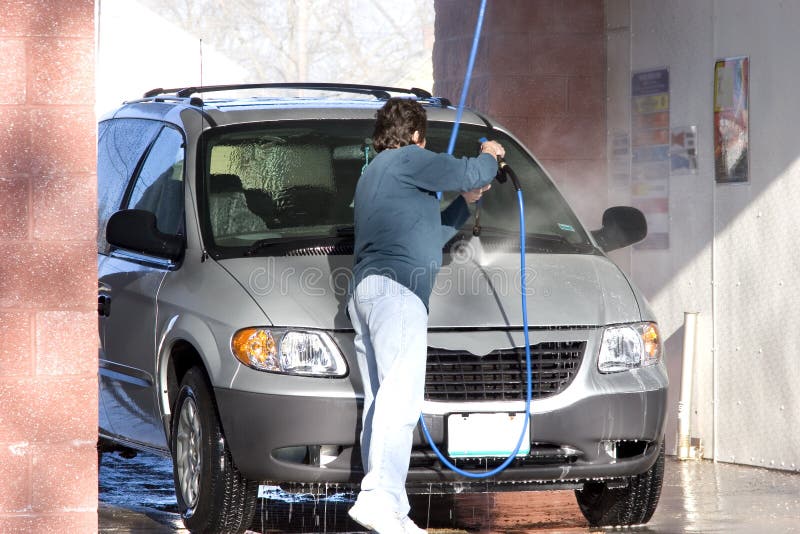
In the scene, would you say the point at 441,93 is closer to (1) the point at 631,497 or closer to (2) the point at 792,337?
(2) the point at 792,337

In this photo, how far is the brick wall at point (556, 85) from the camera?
1102 cm

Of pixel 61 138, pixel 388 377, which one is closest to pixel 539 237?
pixel 388 377

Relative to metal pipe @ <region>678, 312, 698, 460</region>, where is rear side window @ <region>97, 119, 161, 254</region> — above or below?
above

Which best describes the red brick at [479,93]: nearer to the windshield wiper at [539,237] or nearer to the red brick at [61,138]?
the windshield wiper at [539,237]

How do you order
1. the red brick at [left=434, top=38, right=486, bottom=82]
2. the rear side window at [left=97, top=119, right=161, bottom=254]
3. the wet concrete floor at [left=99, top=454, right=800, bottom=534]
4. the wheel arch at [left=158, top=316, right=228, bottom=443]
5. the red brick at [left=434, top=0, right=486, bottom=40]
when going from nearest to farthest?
the wheel arch at [left=158, top=316, right=228, bottom=443] → the wet concrete floor at [left=99, top=454, right=800, bottom=534] → the rear side window at [left=97, top=119, right=161, bottom=254] → the red brick at [left=434, top=38, right=486, bottom=82] → the red brick at [left=434, top=0, right=486, bottom=40]

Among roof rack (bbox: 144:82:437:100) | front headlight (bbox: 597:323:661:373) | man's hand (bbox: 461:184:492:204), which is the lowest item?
front headlight (bbox: 597:323:661:373)

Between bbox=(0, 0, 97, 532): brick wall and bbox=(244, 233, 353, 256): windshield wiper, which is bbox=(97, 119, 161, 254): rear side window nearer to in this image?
bbox=(244, 233, 353, 256): windshield wiper

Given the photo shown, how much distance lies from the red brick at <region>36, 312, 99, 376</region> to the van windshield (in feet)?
4.60

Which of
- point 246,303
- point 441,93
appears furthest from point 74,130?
point 441,93

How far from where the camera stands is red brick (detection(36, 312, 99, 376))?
550 centimetres

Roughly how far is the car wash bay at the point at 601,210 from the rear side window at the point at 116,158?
4.88 feet

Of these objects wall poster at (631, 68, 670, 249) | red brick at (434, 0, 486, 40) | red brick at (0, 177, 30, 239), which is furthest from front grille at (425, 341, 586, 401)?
red brick at (434, 0, 486, 40)

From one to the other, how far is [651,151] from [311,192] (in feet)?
12.1

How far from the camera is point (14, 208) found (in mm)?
5469
